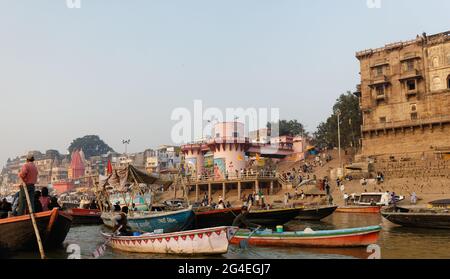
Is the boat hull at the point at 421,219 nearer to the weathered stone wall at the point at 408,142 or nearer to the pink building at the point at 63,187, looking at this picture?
the weathered stone wall at the point at 408,142

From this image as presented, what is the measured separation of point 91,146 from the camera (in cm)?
18800

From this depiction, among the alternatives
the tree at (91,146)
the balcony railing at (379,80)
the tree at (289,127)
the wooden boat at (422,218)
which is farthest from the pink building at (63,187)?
the wooden boat at (422,218)

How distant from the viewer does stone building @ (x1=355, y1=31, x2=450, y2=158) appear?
1789 inches

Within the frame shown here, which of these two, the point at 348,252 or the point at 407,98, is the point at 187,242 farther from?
the point at 407,98

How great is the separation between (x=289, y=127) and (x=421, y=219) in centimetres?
7113

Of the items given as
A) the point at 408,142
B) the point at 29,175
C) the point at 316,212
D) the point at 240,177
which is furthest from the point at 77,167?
the point at 29,175

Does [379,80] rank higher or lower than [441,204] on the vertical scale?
higher

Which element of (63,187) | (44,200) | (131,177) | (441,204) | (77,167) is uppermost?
(77,167)

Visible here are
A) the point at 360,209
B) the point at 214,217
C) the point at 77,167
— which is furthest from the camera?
the point at 77,167

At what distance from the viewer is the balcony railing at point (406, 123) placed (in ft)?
147
